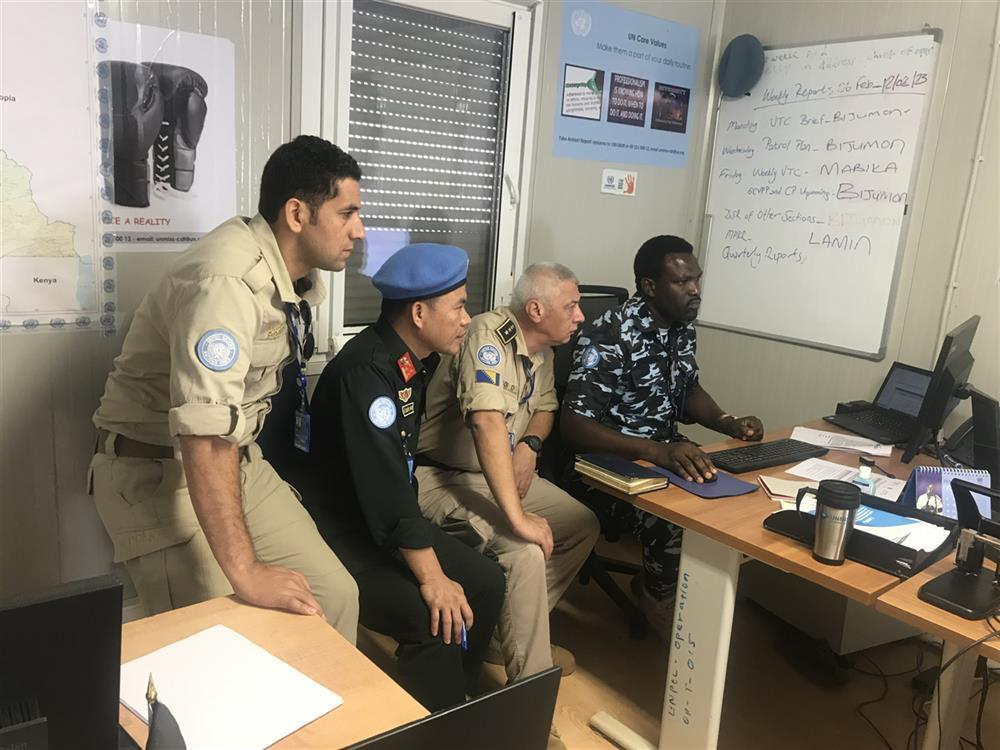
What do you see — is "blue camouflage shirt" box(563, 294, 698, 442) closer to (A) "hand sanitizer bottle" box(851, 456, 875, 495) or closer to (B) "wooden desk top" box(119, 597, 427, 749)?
(A) "hand sanitizer bottle" box(851, 456, 875, 495)

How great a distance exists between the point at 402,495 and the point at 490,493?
52 centimetres

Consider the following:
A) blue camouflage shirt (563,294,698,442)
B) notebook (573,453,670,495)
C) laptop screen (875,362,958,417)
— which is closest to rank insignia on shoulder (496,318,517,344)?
blue camouflage shirt (563,294,698,442)

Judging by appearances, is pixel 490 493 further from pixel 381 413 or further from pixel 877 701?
pixel 877 701

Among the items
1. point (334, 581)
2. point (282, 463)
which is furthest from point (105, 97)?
point (334, 581)

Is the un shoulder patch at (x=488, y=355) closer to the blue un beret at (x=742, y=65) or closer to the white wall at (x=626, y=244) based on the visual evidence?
the white wall at (x=626, y=244)

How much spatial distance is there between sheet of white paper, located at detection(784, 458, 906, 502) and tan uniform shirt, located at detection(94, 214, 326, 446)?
53.6 inches

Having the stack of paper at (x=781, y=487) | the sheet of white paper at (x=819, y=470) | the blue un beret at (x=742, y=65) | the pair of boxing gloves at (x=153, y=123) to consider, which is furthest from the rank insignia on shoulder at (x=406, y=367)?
the blue un beret at (x=742, y=65)

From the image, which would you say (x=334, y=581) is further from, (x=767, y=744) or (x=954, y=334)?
(x=954, y=334)

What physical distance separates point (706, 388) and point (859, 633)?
4.61ft

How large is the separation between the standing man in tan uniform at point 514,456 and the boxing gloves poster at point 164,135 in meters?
0.88

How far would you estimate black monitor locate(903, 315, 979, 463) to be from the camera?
2160 mm

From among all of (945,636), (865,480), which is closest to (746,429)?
(865,480)

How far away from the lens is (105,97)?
2051 mm

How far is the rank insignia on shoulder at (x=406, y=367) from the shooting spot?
200cm
